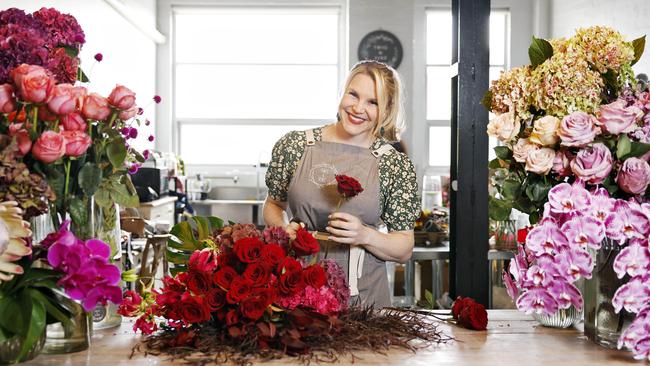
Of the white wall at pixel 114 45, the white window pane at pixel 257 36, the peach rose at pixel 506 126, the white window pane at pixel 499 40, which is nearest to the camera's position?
the peach rose at pixel 506 126

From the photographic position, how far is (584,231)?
4.34ft

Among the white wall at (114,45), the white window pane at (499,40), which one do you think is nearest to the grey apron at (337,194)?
the white wall at (114,45)

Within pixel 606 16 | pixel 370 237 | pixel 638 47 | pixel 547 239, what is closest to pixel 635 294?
pixel 547 239

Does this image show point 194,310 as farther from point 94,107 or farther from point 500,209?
point 500,209

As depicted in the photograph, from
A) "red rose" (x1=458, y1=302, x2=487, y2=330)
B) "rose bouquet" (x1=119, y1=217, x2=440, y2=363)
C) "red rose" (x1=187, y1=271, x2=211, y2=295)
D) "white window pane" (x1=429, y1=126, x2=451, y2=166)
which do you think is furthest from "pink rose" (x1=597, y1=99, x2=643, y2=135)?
"white window pane" (x1=429, y1=126, x2=451, y2=166)

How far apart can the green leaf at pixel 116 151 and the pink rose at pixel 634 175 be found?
926mm

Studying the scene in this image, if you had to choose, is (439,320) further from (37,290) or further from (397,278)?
(397,278)

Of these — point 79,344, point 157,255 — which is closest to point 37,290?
point 79,344

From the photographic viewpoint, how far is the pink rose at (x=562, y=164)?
1.43m

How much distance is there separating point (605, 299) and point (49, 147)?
1055 mm

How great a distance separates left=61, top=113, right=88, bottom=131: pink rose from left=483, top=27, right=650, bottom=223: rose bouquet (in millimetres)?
804

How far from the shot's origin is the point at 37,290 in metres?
1.19

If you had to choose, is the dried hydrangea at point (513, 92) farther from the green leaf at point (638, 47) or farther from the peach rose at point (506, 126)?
the green leaf at point (638, 47)

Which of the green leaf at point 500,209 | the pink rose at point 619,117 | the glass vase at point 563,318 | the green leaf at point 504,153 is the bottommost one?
the glass vase at point 563,318
